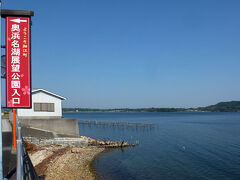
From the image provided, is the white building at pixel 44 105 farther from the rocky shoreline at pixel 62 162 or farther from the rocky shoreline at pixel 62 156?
the rocky shoreline at pixel 62 162

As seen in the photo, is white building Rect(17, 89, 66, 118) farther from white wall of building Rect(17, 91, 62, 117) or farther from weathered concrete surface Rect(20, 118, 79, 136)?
weathered concrete surface Rect(20, 118, 79, 136)

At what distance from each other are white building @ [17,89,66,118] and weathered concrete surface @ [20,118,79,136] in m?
1.35

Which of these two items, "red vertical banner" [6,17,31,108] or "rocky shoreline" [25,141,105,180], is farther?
"rocky shoreline" [25,141,105,180]

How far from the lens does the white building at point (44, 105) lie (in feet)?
101

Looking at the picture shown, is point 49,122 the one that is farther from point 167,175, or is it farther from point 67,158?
point 167,175

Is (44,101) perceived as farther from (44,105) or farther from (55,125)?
(55,125)

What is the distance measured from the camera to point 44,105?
31.5 meters

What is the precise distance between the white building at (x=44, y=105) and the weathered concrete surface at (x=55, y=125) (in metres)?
1.35

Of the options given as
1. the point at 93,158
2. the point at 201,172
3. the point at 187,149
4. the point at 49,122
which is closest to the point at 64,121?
the point at 49,122

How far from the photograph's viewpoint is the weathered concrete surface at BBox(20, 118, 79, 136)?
29.3 metres

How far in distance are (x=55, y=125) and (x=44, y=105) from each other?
132 inches

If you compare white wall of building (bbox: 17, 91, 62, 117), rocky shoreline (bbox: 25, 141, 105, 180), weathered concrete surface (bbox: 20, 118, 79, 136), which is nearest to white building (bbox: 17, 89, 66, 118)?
white wall of building (bbox: 17, 91, 62, 117)

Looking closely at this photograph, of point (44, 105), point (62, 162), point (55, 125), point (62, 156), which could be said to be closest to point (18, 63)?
point (62, 162)

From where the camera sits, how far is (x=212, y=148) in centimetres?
3797
